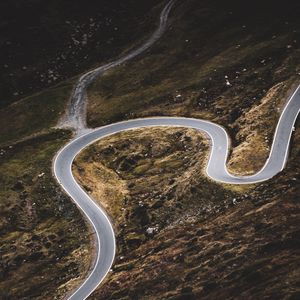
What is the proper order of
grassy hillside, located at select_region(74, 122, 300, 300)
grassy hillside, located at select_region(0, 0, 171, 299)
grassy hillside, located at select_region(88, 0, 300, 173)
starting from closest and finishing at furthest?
grassy hillside, located at select_region(74, 122, 300, 300) → grassy hillside, located at select_region(0, 0, 171, 299) → grassy hillside, located at select_region(88, 0, 300, 173)

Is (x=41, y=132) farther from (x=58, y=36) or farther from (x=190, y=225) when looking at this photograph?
(x=190, y=225)

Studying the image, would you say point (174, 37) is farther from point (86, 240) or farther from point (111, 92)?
point (86, 240)

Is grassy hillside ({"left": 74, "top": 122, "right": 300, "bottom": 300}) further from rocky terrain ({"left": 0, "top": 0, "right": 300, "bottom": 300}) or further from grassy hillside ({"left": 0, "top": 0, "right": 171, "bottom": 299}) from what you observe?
grassy hillside ({"left": 0, "top": 0, "right": 171, "bottom": 299})

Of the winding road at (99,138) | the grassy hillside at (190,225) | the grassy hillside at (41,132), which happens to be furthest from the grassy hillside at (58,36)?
the grassy hillside at (190,225)

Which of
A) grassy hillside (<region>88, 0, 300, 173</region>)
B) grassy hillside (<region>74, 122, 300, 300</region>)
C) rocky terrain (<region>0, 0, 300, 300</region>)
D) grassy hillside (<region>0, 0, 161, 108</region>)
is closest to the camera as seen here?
grassy hillside (<region>74, 122, 300, 300</region>)

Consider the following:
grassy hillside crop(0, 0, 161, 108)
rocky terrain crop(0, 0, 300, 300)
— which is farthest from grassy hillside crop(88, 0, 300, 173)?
grassy hillside crop(0, 0, 161, 108)

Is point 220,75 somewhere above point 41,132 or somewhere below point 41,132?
below

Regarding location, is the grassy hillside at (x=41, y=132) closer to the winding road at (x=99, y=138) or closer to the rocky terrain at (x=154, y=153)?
the rocky terrain at (x=154, y=153)

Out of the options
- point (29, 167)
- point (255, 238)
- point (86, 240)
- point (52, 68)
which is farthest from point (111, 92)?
point (255, 238)

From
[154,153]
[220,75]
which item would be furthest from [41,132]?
[220,75]
